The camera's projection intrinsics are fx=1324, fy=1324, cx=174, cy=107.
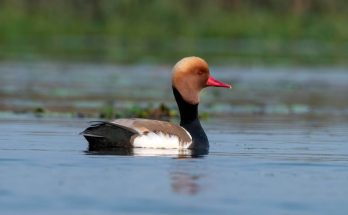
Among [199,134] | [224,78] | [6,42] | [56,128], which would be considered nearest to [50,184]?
[199,134]

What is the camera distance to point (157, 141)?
13664 mm

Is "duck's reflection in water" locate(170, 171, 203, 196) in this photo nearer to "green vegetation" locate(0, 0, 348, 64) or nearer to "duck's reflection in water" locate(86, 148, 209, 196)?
"duck's reflection in water" locate(86, 148, 209, 196)

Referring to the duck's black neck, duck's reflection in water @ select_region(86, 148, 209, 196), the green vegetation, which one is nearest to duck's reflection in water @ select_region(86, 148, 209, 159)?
duck's reflection in water @ select_region(86, 148, 209, 196)

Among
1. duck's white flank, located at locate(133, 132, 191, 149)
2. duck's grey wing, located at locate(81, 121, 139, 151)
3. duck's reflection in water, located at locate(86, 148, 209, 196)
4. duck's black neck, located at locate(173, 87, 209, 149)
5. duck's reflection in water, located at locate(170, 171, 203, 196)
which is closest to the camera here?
duck's reflection in water, located at locate(170, 171, 203, 196)

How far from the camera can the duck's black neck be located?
14094mm

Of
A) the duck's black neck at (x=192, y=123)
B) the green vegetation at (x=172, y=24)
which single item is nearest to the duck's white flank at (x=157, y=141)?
the duck's black neck at (x=192, y=123)

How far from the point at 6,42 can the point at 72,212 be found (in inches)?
1490

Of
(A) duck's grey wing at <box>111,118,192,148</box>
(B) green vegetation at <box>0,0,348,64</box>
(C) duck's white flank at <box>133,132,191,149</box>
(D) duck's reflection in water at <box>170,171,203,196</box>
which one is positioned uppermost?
(B) green vegetation at <box>0,0,348,64</box>

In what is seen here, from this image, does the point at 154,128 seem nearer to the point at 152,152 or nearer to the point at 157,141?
the point at 157,141

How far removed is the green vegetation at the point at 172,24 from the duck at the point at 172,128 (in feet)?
106

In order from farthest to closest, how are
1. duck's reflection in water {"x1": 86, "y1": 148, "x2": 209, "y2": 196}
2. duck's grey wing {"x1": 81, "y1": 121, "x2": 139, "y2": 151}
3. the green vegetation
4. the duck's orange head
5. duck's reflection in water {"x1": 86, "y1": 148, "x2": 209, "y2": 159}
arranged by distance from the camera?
the green vegetation → the duck's orange head → duck's grey wing {"x1": 81, "y1": 121, "x2": 139, "y2": 151} → duck's reflection in water {"x1": 86, "y1": 148, "x2": 209, "y2": 159} → duck's reflection in water {"x1": 86, "y1": 148, "x2": 209, "y2": 196}

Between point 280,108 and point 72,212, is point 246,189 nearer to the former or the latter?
point 72,212

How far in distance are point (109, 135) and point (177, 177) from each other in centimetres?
215

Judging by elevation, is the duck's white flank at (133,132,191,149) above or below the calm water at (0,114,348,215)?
above
